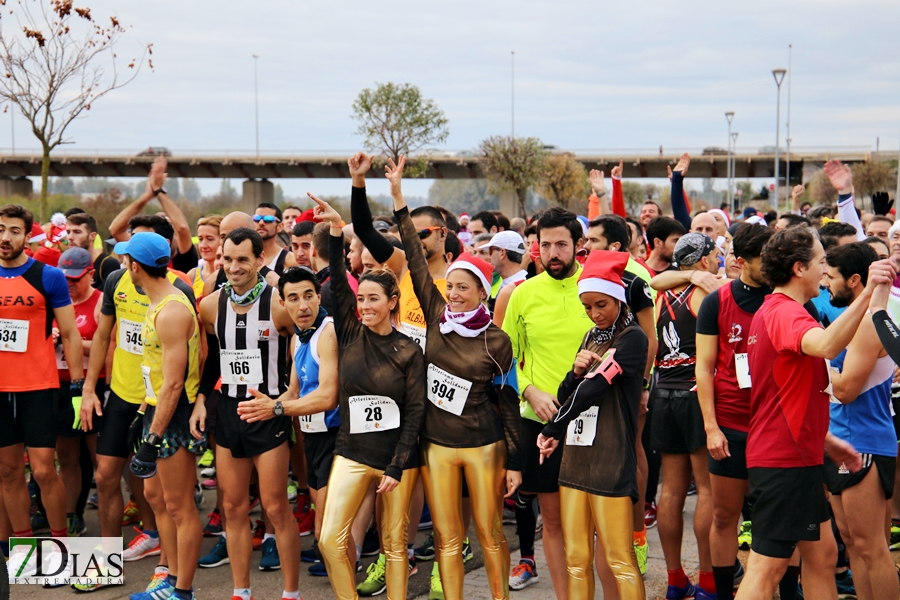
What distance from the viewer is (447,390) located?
452cm

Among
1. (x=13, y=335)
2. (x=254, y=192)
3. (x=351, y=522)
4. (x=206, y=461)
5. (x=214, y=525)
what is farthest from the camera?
(x=254, y=192)

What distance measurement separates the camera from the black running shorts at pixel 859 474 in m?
4.14

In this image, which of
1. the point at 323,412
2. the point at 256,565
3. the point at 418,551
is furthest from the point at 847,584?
the point at 256,565

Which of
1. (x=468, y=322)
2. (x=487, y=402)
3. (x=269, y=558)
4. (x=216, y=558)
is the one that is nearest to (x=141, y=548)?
(x=216, y=558)

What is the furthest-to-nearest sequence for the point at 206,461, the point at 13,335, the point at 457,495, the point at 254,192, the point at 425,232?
the point at 254,192 < the point at 206,461 < the point at 13,335 < the point at 425,232 < the point at 457,495

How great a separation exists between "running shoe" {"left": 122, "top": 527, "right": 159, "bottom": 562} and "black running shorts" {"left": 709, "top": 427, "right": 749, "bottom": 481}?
12.6 feet

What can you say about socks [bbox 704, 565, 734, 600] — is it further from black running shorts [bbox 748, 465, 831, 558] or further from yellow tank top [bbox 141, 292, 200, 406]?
yellow tank top [bbox 141, 292, 200, 406]

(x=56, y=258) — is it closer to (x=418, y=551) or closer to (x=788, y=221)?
(x=418, y=551)

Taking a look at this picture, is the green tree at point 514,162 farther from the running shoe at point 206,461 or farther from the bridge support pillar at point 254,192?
the running shoe at point 206,461

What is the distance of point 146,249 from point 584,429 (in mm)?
2752

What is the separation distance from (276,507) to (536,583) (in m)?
1.76

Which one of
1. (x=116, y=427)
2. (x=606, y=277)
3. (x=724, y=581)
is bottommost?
(x=724, y=581)

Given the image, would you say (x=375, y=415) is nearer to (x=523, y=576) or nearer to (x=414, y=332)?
(x=414, y=332)

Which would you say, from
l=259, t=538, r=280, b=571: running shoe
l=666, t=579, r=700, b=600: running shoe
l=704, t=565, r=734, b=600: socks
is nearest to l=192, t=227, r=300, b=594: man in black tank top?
l=259, t=538, r=280, b=571: running shoe
